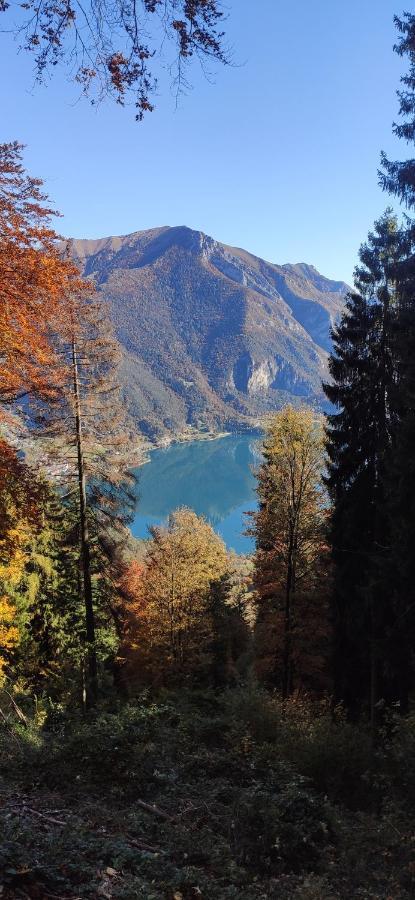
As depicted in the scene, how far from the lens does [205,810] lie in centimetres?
649

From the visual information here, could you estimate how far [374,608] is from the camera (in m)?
12.2

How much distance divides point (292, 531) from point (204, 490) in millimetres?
126307

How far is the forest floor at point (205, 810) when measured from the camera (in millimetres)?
4465

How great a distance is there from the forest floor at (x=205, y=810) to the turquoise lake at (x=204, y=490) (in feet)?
247

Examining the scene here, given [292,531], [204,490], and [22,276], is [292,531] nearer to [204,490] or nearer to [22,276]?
[22,276]

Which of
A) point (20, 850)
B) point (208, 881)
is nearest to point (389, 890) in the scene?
point (208, 881)

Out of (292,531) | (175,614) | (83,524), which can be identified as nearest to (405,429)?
(292,531)

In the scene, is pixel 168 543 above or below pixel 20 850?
above

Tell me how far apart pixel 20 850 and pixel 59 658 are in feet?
51.9

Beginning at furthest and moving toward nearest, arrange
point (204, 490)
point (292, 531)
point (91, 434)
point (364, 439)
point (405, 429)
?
1. point (204, 490)
2. point (292, 531)
3. point (91, 434)
4. point (364, 439)
5. point (405, 429)

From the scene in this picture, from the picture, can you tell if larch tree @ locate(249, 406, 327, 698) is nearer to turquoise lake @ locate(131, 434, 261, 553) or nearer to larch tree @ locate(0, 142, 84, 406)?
larch tree @ locate(0, 142, 84, 406)

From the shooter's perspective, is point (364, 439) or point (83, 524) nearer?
point (364, 439)

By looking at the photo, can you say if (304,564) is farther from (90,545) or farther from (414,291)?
(414,291)

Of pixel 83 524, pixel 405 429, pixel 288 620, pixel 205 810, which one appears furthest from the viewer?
pixel 288 620
